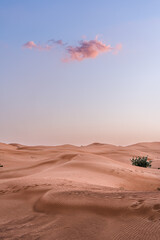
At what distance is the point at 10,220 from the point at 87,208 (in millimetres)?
1356

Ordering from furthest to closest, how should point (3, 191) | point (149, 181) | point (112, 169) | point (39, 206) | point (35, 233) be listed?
point (112, 169), point (149, 181), point (3, 191), point (39, 206), point (35, 233)

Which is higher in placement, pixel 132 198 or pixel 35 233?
pixel 132 198

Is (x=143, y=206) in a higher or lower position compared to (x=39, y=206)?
higher

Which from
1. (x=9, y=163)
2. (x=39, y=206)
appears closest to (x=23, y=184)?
(x=39, y=206)

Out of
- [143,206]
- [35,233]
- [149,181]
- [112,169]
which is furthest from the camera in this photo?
[112,169]

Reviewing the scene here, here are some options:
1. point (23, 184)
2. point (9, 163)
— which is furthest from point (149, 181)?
point (9, 163)

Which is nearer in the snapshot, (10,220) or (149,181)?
(10,220)

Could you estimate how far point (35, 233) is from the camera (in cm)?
360

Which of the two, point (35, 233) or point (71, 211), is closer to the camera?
point (35, 233)

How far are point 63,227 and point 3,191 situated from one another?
12.9 ft

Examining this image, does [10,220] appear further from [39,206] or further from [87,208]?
[87,208]

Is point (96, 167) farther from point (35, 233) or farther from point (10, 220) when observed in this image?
point (35, 233)

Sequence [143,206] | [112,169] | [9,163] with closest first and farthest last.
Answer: [143,206]
[112,169]
[9,163]

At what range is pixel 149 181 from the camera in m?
11.0
